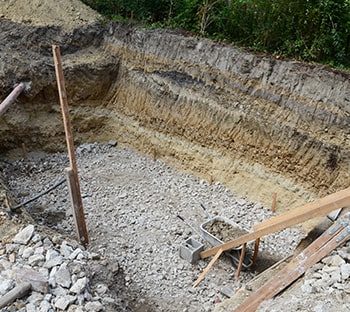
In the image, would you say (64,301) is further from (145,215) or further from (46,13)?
(46,13)

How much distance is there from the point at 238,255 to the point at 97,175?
3977 mm

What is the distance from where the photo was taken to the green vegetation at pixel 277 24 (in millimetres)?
8055

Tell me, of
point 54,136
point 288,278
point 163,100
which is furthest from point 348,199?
point 54,136

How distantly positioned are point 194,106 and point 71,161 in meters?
3.68

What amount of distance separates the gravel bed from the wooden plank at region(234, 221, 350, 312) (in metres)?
1.36

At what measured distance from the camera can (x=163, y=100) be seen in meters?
9.17

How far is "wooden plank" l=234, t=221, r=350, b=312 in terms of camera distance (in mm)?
4473

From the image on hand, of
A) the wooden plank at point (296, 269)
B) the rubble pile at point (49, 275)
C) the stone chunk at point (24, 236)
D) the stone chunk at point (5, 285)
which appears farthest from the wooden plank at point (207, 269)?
the stone chunk at point (5, 285)

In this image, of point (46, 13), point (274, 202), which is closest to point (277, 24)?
point (274, 202)

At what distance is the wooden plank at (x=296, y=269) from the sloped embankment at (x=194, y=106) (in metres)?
2.57

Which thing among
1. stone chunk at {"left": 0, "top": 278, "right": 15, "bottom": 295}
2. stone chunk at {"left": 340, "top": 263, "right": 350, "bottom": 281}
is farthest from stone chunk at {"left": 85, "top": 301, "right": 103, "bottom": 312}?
stone chunk at {"left": 340, "top": 263, "right": 350, "bottom": 281}

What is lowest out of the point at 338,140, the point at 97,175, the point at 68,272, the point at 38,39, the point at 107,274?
the point at 97,175

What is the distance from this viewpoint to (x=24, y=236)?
5.05m

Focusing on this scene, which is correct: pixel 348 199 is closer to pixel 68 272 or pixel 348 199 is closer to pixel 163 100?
pixel 68 272
